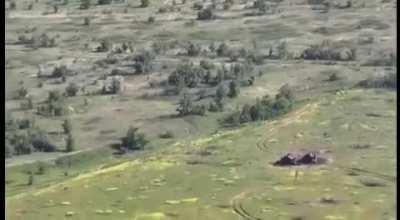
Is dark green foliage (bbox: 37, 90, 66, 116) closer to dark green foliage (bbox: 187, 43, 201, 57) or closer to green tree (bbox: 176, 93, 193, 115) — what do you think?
green tree (bbox: 176, 93, 193, 115)

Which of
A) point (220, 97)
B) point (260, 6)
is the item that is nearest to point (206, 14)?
point (260, 6)

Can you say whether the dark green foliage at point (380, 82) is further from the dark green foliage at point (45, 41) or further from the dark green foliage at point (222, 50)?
the dark green foliage at point (45, 41)

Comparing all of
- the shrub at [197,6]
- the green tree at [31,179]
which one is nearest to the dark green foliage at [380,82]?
the shrub at [197,6]

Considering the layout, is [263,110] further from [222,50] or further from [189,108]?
[222,50]

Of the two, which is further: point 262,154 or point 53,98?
point 53,98

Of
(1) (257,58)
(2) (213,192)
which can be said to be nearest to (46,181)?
(2) (213,192)

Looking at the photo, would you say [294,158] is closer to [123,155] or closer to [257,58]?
[123,155]
